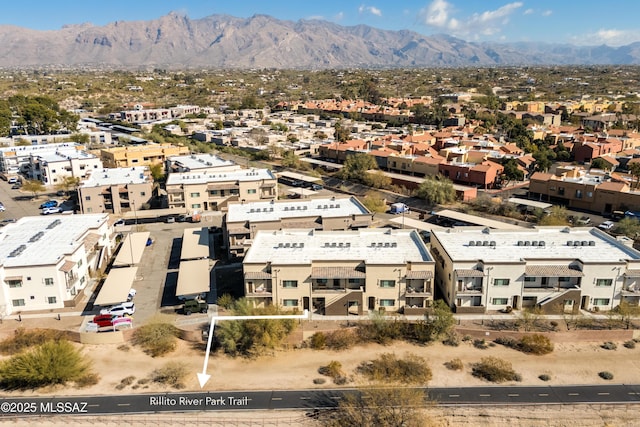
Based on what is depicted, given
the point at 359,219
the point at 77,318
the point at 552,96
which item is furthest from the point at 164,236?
the point at 552,96

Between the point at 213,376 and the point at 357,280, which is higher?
the point at 357,280

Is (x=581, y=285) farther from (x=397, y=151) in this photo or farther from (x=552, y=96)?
(x=552, y=96)

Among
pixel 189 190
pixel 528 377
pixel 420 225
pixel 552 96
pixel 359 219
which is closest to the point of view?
pixel 528 377

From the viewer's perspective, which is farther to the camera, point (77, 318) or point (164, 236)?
point (164, 236)

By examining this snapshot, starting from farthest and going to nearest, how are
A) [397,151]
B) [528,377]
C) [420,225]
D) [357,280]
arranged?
[397,151]
[420,225]
[357,280]
[528,377]

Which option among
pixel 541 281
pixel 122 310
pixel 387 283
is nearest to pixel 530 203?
pixel 541 281

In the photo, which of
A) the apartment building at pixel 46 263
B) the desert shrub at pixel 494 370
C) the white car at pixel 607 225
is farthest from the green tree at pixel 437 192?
the apartment building at pixel 46 263

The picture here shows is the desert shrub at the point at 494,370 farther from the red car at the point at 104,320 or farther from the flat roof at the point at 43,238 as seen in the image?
the flat roof at the point at 43,238

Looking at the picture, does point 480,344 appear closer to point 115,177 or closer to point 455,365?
point 455,365
